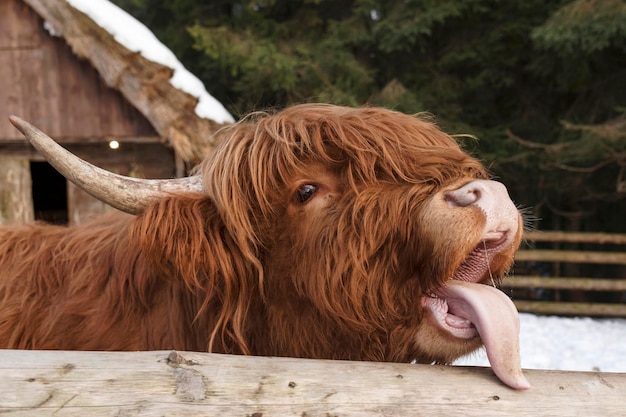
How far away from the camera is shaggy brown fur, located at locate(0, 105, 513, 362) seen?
157cm

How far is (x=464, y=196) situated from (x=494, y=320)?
326 mm

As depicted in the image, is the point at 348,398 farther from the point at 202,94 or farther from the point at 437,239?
the point at 202,94

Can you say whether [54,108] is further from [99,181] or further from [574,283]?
[574,283]

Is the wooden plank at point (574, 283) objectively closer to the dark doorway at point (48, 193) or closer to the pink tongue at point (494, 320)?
→ the pink tongue at point (494, 320)

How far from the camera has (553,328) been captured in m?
7.75

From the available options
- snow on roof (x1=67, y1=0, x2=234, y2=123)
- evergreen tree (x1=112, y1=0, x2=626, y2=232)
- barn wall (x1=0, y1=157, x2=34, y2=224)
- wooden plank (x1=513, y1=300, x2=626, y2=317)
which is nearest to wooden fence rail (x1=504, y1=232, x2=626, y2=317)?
wooden plank (x1=513, y1=300, x2=626, y2=317)

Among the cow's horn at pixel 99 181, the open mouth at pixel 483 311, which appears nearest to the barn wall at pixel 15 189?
the cow's horn at pixel 99 181

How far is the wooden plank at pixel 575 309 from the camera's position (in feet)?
27.4

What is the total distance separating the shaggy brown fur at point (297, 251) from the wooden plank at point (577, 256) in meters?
7.43

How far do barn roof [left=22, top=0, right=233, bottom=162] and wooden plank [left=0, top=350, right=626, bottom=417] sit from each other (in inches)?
194

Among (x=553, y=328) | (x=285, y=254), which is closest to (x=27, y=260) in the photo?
(x=285, y=254)

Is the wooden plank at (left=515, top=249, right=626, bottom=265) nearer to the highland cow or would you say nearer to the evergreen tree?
the evergreen tree

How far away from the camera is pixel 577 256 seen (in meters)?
8.66

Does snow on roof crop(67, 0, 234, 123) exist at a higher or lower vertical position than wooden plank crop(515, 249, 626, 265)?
higher
